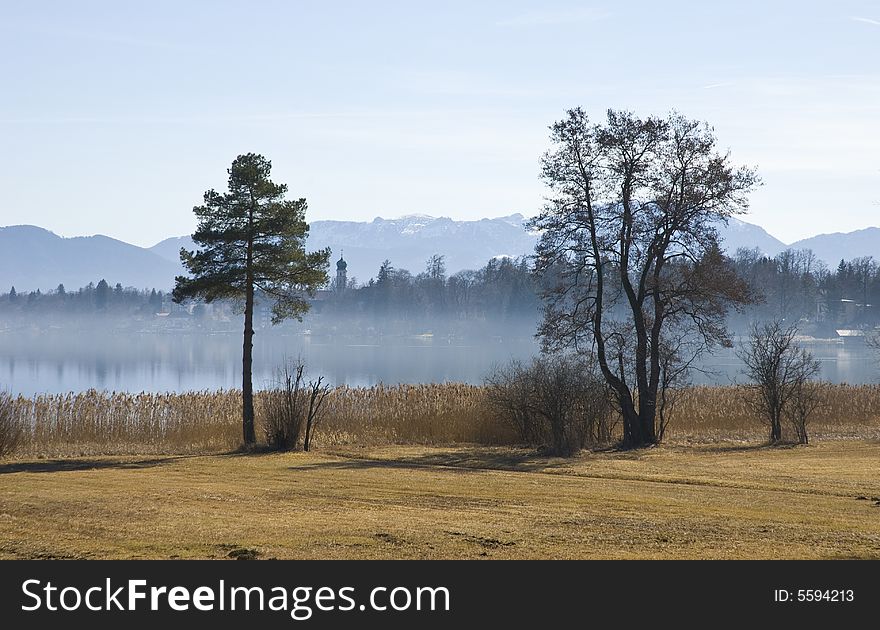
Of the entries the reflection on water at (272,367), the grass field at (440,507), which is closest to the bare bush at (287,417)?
the grass field at (440,507)

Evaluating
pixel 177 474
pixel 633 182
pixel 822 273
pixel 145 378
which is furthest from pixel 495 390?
pixel 822 273

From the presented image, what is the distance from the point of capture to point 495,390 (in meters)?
28.4

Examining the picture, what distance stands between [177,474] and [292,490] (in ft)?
13.9

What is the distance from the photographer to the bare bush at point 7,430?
23078 mm

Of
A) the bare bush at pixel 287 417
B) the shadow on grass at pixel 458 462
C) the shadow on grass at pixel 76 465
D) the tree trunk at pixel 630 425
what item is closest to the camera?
the shadow on grass at pixel 76 465

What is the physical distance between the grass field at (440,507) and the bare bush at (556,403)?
1771 mm

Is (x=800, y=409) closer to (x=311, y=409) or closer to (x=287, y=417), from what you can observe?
(x=311, y=409)

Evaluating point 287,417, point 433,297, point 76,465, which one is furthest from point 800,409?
point 433,297

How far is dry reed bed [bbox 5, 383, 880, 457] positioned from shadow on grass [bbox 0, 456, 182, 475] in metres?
1.77

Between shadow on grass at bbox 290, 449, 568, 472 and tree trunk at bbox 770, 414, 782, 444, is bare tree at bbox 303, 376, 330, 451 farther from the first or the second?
tree trunk at bbox 770, 414, 782, 444

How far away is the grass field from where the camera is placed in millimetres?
10438

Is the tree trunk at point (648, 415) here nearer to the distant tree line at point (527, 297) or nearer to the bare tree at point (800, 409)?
the bare tree at point (800, 409)

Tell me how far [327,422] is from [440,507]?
53.6 feet

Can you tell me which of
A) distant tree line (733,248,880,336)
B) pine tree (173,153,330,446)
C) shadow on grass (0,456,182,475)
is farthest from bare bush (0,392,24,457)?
distant tree line (733,248,880,336)
